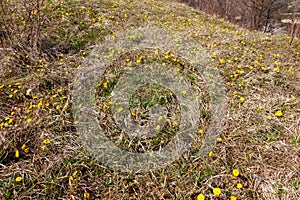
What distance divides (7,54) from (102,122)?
2.38 metres

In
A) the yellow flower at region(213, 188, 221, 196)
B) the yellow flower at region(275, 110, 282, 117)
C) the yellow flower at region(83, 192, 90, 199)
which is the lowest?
the yellow flower at region(83, 192, 90, 199)

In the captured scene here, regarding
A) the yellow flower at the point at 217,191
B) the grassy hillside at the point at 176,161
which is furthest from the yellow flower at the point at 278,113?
the yellow flower at the point at 217,191

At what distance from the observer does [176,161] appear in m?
2.00

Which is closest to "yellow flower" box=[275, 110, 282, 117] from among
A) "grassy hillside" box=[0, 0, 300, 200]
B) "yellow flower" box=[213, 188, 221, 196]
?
"grassy hillside" box=[0, 0, 300, 200]

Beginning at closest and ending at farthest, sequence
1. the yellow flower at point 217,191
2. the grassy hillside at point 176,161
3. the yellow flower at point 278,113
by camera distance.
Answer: the yellow flower at point 217,191 < the grassy hillside at point 176,161 < the yellow flower at point 278,113

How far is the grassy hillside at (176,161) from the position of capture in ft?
5.88

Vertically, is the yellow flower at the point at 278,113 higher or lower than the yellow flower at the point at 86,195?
higher

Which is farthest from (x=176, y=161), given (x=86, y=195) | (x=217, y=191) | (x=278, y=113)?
(x=278, y=113)

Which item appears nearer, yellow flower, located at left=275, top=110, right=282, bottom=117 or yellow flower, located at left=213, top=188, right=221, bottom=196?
yellow flower, located at left=213, top=188, right=221, bottom=196

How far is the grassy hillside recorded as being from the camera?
179 centimetres

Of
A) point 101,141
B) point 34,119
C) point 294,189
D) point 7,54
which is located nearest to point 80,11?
point 7,54

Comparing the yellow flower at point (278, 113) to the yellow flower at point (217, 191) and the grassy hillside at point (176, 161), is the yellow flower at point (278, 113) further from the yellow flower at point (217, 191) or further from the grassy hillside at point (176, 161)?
the yellow flower at point (217, 191)

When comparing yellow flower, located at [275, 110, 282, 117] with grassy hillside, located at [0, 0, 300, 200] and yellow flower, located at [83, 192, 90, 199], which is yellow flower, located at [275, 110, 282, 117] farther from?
yellow flower, located at [83, 192, 90, 199]

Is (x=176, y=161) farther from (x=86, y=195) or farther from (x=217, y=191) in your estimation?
(x=86, y=195)
